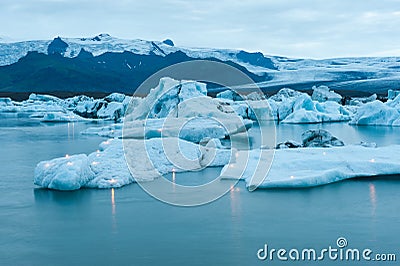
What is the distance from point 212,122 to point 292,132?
192 inches

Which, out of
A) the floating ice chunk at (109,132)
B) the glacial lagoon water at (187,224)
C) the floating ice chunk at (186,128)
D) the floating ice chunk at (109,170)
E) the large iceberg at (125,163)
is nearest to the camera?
the glacial lagoon water at (187,224)

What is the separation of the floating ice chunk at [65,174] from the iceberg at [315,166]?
303cm

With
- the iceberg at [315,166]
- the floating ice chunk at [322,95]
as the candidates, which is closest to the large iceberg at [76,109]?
the floating ice chunk at [322,95]

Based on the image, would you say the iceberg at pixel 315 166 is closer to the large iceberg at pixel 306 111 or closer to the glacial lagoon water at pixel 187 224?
the glacial lagoon water at pixel 187 224

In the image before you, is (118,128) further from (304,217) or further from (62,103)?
(62,103)

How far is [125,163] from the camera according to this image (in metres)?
11.0

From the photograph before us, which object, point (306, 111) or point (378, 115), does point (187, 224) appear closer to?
point (378, 115)

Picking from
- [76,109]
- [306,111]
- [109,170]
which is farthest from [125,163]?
[76,109]

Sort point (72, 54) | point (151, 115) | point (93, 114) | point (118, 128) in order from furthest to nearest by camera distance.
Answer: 1. point (72, 54)
2. point (93, 114)
3. point (151, 115)
4. point (118, 128)

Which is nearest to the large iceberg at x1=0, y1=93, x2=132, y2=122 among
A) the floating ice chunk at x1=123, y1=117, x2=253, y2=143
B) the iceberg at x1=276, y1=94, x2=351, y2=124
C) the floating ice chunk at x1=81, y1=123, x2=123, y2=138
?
the floating ice chunk at x1=81, y1=123, x2=123, y2=138

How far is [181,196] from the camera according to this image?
937 centimetres

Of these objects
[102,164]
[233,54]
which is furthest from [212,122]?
[233,54]

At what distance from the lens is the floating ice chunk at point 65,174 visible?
379 inches

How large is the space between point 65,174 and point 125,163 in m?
1.63
